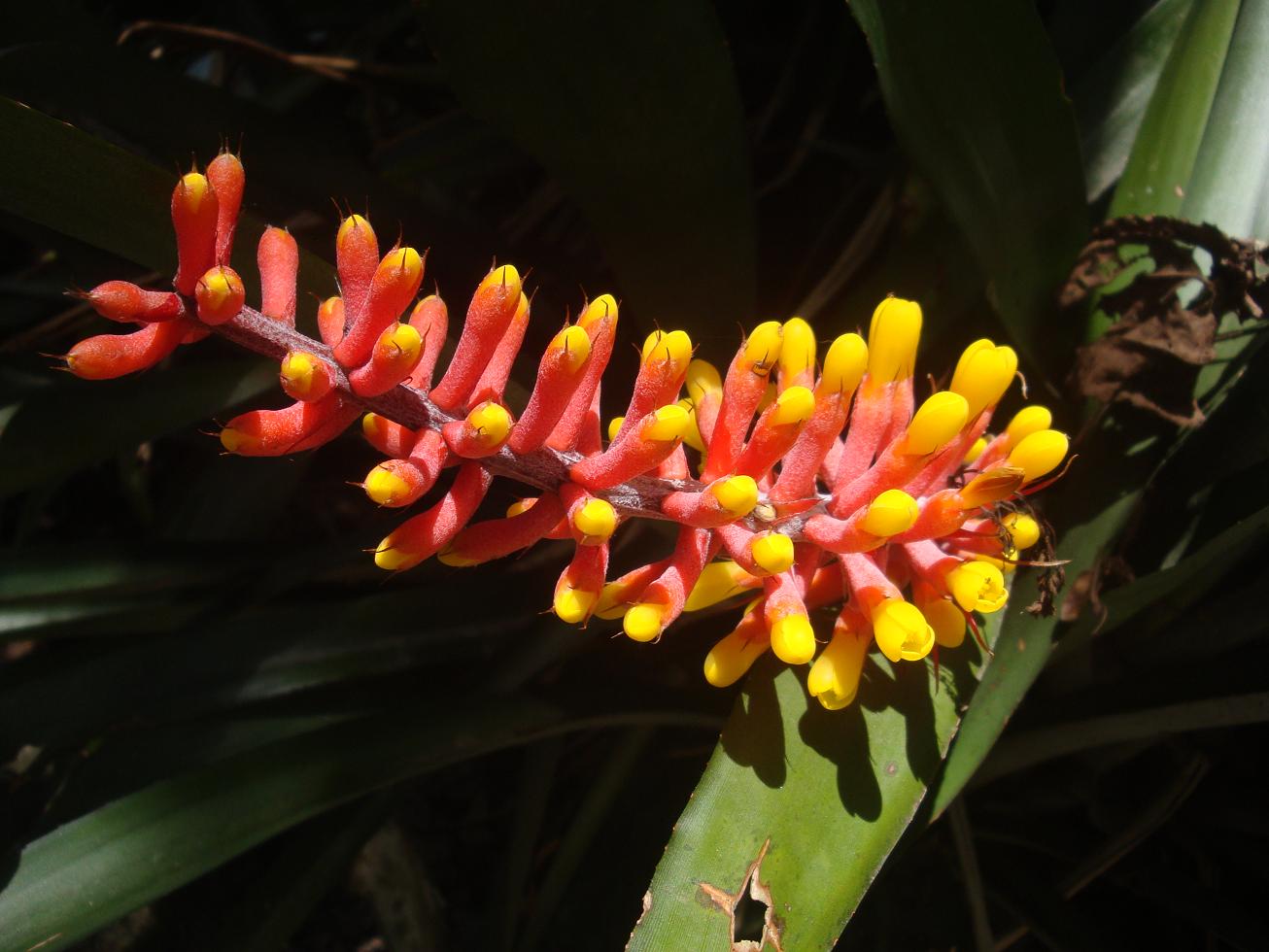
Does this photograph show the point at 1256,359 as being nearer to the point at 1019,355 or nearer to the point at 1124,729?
the point at 1019,355

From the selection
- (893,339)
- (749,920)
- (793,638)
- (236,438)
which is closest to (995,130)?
(893,339)

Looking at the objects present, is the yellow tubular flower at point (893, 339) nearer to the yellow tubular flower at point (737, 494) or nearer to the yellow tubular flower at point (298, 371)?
the yellow tubular flower at point (737, 494)

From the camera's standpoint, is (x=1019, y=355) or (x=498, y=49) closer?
(x=498, y=49)

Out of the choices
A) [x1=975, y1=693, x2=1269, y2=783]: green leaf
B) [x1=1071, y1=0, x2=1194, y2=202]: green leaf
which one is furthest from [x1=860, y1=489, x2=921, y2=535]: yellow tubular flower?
[x1=1071, y1=0, x2=1194, y2=202]: green leaf

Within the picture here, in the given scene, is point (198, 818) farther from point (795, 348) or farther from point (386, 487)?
point (795, 348)

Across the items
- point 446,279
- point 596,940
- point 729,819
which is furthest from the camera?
point 596,940

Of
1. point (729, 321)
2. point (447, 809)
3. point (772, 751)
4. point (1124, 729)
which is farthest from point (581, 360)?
point (447, 809)
